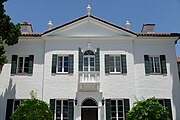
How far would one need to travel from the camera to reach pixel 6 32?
1912 centimetres

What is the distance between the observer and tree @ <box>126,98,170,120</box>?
17.4 m

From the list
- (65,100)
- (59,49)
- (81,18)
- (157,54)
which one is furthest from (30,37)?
(157,54)

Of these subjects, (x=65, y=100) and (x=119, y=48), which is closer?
(x=65, y=100)

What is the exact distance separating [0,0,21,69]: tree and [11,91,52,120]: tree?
148 inches

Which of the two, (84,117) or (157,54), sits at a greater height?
(157,54)

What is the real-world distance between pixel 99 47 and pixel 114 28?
7.33 feet

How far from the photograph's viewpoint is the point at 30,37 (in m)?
21.3

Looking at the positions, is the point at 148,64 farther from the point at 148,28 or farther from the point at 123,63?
the point at 148,28

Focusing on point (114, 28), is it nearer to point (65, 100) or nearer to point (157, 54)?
point (157, 54)

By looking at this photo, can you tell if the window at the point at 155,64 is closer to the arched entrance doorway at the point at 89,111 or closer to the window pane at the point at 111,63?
the window pane at the point at 111,63

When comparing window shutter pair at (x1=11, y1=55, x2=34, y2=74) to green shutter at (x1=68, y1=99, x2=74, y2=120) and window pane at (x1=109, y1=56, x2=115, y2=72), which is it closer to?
green shutter at (x1=68, y1=99, x2=74, y2=120)

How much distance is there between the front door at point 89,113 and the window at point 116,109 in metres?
1.07

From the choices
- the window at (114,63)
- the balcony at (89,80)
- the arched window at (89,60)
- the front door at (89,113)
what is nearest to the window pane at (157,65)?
the window at (114,63)

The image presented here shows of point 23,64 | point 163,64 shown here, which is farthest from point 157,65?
point 23,64
